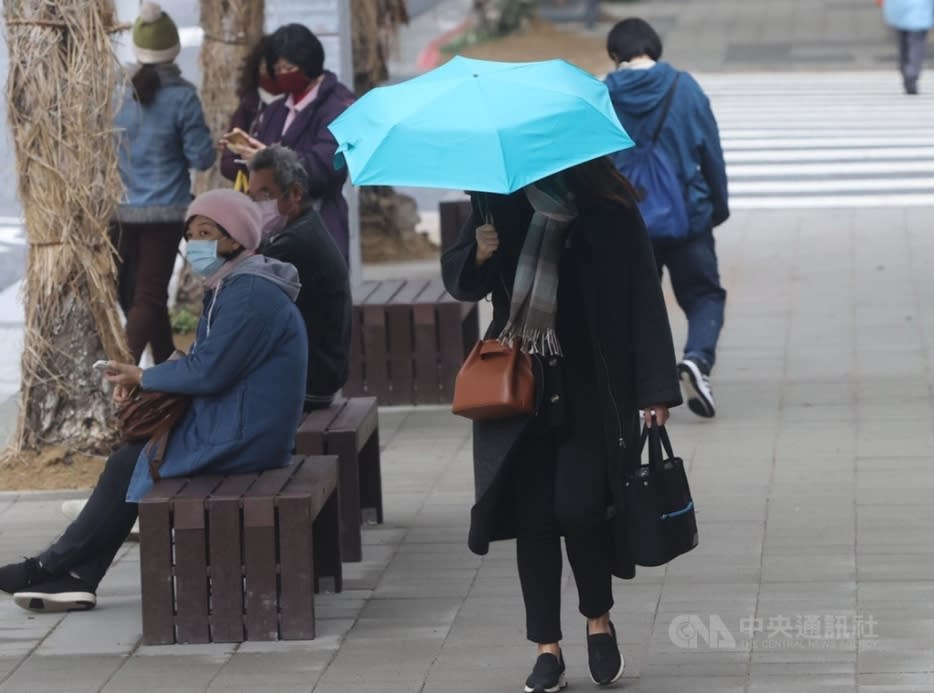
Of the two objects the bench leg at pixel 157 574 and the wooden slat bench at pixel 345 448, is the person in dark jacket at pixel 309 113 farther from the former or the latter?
the bench leg at pixel 157 574

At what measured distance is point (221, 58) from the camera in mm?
11328

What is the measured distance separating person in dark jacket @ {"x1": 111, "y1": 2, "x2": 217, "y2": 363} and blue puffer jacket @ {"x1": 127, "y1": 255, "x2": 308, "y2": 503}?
306cm

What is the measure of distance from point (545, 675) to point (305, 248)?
6.74 feet

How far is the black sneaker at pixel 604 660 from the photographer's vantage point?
524 cm

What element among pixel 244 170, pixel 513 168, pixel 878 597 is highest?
pixel 513 168

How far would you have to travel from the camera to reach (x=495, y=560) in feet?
22.0

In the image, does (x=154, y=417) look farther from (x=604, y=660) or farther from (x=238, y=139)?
(x=238, y=139)

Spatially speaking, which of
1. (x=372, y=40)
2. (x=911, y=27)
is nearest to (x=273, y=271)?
(x=372, y=40)

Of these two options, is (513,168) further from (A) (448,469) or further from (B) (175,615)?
(A) (448,469)

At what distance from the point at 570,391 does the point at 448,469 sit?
3.01 meters

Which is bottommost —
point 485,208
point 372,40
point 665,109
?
point 372,40

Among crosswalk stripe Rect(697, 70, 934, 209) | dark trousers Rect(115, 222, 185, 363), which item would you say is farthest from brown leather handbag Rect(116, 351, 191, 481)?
crosswalk stripe Rect(697, 70, 934, 209)

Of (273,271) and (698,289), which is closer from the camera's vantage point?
(273,271)

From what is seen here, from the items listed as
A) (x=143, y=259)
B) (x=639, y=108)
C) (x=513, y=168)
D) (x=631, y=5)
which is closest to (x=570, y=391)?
(x=513, y=168)
